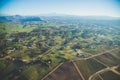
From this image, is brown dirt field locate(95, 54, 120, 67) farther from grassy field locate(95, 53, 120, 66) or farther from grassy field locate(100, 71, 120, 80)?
grassy field locate(100, 71, 120, 80)

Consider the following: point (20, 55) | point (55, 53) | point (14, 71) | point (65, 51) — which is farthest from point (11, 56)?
point (65, 51)

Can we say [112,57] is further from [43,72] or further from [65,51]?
Result: [43,72]

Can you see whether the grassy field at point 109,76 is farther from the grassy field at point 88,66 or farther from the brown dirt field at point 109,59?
the brown dirt field at point 109,59

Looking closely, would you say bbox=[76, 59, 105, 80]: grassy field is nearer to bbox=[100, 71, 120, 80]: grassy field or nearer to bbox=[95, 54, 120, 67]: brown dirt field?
bbox=[95, 54, 120, 67]: brown dirt field

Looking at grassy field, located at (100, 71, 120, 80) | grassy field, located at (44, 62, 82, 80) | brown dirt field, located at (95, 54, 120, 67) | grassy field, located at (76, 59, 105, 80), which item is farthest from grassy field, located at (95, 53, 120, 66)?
grassy field, located at (44, 62, 82, 80)

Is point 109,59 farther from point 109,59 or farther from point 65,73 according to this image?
point 65,73

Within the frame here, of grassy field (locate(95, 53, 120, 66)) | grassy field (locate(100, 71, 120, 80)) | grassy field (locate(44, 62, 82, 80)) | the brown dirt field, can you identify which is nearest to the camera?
grassy field (locate(44, 62, 82, 80))

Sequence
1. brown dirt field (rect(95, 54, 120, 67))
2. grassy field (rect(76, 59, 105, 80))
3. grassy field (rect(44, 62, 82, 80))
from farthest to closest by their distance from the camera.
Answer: brown dirt field (rect(95, 54, 120, 67))
grassy field (rect(76, 59, 105, 80))
grassy field (rect(44, 62, 82, 80))

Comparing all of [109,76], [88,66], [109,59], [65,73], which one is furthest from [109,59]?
[65,73]

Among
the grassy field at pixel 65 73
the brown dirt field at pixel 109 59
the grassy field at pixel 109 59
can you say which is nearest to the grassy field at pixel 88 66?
the grassy field at pixel 65 73

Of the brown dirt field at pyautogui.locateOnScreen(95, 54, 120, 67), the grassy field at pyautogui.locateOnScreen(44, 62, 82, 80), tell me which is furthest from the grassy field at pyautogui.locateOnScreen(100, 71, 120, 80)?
the grassy field at pyautogui.locateOnScreen(44, 62, 82, 80)

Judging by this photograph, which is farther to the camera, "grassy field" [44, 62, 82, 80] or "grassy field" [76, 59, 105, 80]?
"grassy field" [76, 59, 105, 80]

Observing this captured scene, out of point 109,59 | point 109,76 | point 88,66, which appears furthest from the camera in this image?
point 109,59
